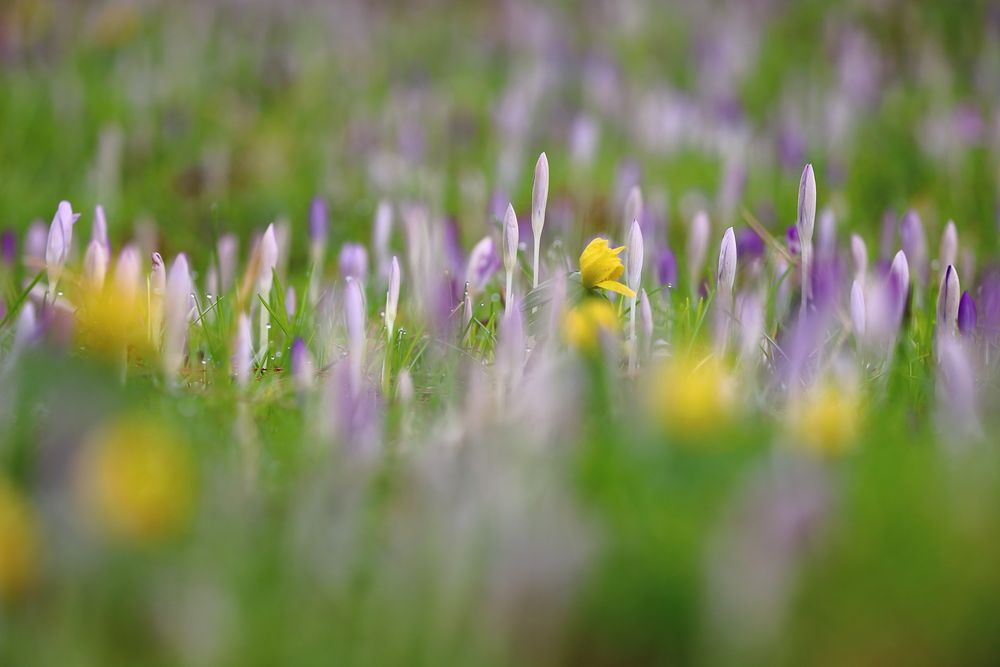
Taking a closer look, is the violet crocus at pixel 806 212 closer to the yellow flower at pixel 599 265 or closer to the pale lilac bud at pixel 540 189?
the yellow flower at pixel 599 265

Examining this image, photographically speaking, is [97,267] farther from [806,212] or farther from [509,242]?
[806,212]

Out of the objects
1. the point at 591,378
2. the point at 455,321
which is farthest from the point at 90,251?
the point at 591,378

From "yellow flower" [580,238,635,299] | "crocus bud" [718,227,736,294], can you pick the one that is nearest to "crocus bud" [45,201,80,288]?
"yellow flower" [580,238,635,299]

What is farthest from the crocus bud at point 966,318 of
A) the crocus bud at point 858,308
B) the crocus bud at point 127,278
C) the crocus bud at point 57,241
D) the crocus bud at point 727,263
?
the crocus bud at point 57,241

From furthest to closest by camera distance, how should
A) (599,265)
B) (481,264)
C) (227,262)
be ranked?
(227,262), (481,264), (599,265)

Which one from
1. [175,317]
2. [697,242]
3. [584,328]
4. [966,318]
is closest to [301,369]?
[175,317]
